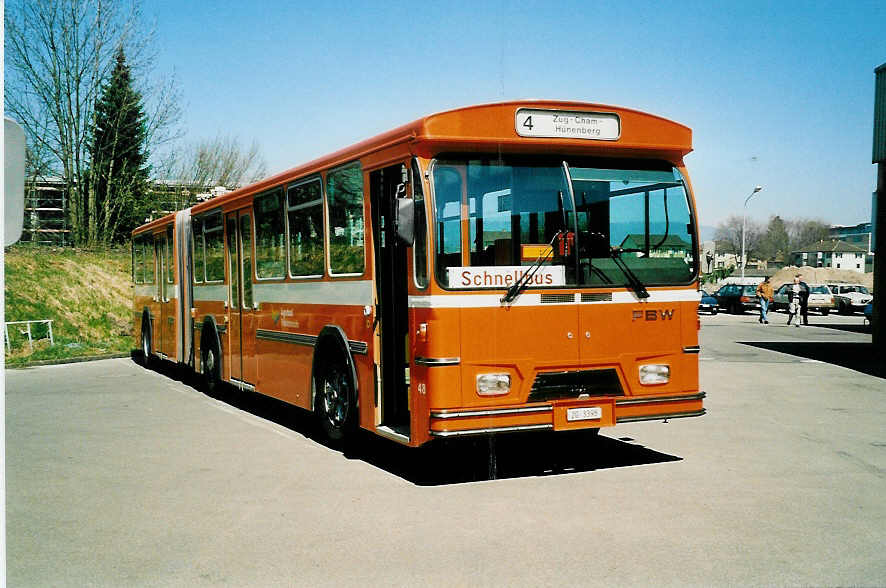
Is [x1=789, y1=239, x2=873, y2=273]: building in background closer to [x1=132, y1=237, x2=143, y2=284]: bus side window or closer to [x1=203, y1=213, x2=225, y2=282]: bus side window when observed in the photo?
[x1=132, y1=237, x2=143, y2=284]: bus side window

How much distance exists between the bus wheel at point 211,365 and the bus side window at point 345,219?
5.33 m

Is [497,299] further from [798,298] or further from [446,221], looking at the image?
[798,298]

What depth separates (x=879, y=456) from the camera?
890cm

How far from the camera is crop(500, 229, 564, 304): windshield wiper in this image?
24.2 feet

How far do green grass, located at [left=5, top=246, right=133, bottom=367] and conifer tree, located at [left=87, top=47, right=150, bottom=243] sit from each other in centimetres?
220

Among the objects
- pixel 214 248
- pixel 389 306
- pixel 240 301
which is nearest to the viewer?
pixel 389 306

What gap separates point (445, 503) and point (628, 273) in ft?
8.65

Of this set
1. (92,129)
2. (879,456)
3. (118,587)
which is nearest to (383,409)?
(118,587)

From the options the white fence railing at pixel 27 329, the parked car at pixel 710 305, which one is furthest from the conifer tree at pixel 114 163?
the parked car at pixel 710 305

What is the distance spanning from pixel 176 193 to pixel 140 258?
79.7 feet

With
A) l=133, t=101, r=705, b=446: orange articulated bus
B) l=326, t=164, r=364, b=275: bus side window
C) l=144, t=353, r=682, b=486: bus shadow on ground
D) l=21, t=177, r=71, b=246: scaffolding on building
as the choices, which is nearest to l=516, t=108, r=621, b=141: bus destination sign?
l=133, t=101, r=705, b=446: orange articulated bus

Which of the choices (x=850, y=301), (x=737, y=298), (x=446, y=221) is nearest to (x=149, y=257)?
(x=446, y=221)

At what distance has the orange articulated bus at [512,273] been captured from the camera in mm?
7273

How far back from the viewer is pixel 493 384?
288 inches
